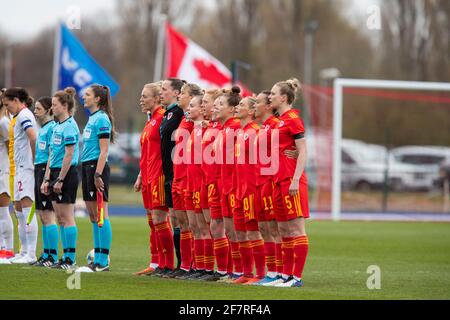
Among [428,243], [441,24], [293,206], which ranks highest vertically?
[441,24]

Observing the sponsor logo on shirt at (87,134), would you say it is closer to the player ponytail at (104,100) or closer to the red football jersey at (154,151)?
the player ponytail at (104,100)

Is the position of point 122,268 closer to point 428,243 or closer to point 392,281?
point 392,281

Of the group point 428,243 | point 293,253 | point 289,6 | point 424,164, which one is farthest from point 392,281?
point 289,6

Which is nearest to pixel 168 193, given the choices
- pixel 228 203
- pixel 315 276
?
pixel 228 203

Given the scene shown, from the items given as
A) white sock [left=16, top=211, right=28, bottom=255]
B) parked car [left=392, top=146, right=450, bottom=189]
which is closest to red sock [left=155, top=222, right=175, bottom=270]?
white sock [left=16, top=211, right=28, bottom=255]

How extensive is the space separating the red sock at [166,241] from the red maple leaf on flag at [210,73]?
13292mm

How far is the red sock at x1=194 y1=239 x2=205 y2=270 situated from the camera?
11133mm

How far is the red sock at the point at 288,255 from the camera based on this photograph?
1024 centimetres

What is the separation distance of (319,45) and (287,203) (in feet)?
142

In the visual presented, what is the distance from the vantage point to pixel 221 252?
11.0m

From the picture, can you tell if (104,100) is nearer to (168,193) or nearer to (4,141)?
(168,193)

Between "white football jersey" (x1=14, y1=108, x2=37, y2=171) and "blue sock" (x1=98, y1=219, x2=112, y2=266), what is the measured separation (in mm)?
1944
